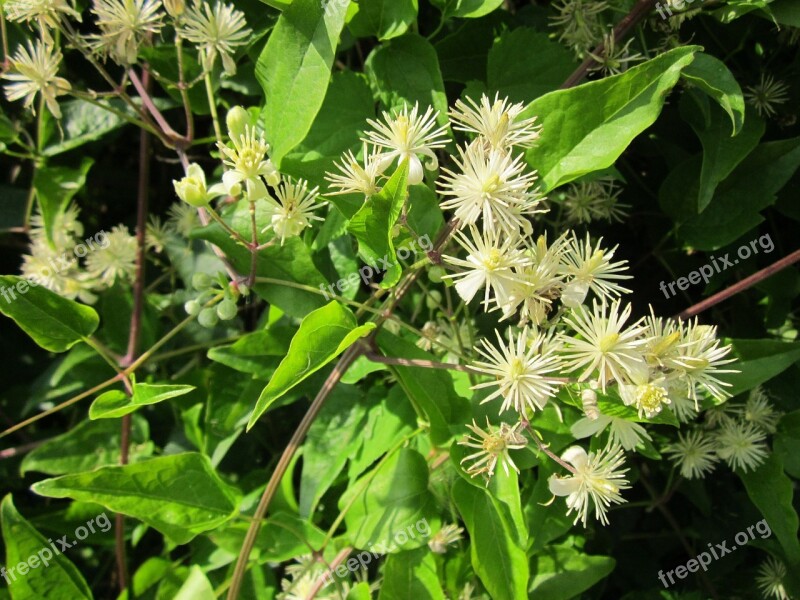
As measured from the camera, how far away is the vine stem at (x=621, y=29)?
2.80 ft

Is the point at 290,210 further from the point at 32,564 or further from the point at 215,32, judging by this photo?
the point at 32,564

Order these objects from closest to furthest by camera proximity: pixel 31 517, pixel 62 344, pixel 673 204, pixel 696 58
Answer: pixel 696 58
pixel 62 344
pixel 673 204
pixel 31 517

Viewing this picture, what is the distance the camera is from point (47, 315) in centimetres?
91

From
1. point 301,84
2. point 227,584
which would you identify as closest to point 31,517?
point 227,584

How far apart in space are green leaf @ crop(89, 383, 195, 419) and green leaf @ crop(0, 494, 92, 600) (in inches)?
13.8

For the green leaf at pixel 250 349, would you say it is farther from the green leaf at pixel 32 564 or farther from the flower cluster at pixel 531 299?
the green leaf at pixel 32 564

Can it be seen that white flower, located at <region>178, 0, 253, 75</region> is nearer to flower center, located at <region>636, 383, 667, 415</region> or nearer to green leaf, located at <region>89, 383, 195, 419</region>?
green leaf, located at <region>89, 383, 195, 419</region>

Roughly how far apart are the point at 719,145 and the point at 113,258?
1.04m

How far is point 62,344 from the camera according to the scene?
939 millimetres

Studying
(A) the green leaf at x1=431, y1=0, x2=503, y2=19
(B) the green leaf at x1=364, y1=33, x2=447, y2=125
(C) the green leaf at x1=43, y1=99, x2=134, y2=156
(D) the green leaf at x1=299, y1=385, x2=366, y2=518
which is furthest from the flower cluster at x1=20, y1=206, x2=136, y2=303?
(A) the green leaf at x1=431, y1=0, x2=503, y2=19

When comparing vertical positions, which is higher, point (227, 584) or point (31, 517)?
point (31, 517)

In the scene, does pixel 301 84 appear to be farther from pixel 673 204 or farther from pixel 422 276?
pixel 673 204

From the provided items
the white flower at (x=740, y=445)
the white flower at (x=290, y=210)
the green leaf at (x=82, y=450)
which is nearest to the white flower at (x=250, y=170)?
the white flower at (x=290, y=210)

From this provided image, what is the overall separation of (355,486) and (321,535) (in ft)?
0.34
